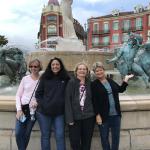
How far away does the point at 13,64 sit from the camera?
32.6 feet

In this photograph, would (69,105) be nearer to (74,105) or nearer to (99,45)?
(74,105)

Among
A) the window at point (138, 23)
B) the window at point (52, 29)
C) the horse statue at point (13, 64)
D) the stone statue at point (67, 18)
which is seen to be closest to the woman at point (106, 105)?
the horse statue at point (13, 64)

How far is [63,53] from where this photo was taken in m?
14.6

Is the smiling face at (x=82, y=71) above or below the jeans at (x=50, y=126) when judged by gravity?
above

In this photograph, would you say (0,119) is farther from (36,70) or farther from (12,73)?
(12,73)

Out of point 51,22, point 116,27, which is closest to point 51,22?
point 51,22

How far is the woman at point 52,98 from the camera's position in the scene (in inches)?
190

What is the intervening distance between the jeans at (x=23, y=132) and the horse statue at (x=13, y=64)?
4859mm

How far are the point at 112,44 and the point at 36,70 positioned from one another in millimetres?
67077

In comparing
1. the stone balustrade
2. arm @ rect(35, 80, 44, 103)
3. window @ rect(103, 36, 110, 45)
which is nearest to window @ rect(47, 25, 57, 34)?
window @ rect(103, 36, 110, 45)

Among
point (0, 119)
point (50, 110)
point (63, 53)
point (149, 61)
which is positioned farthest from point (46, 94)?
point (63, 53)

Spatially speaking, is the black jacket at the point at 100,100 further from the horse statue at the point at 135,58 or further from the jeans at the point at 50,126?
the horse statue at the point at 135,58

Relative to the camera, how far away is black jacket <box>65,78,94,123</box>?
477 centimetres

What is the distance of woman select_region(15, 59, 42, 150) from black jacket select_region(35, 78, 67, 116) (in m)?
0.20
